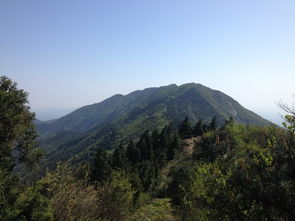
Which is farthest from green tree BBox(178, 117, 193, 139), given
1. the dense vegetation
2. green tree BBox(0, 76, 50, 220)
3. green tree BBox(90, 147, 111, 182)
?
green tree BBox(0, 76, 50, 220)

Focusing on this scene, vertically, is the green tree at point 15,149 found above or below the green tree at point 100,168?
above

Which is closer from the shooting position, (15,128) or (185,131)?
(15,128)

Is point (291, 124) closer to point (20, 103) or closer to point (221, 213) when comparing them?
point (221, 213)

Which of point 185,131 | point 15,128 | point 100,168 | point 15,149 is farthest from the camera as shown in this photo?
point 185,131

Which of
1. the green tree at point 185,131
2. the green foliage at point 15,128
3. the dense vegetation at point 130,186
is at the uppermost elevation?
the green foliage at point 15,128

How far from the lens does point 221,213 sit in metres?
8.55

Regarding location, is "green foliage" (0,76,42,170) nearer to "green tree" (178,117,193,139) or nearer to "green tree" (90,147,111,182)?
"green tree" (90,147,111,182)

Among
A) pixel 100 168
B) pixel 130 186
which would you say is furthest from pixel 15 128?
pixel 100 168

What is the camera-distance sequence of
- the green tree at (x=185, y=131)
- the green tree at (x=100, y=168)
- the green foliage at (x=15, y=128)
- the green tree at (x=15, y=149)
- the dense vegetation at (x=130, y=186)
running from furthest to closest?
the green tree at (x=185, y=131), the green tree at (x=100, y=168), the green foliage at (x=15, y=128), the green tree at (x=15, y=149), the dense vegetation at (x=130, y=186)

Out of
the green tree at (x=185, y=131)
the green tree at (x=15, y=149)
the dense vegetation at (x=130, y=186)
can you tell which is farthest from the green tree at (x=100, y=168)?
the green tree at (x=185, y=131)

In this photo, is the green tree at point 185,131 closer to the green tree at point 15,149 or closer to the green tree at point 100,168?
the green tree at point 100,168

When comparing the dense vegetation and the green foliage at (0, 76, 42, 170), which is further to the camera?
the green foliage at (0, 76, 42, 170)

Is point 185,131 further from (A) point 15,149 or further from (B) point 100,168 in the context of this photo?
(A) point 15,149

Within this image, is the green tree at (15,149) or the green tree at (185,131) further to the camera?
the green tree at (185,131)
